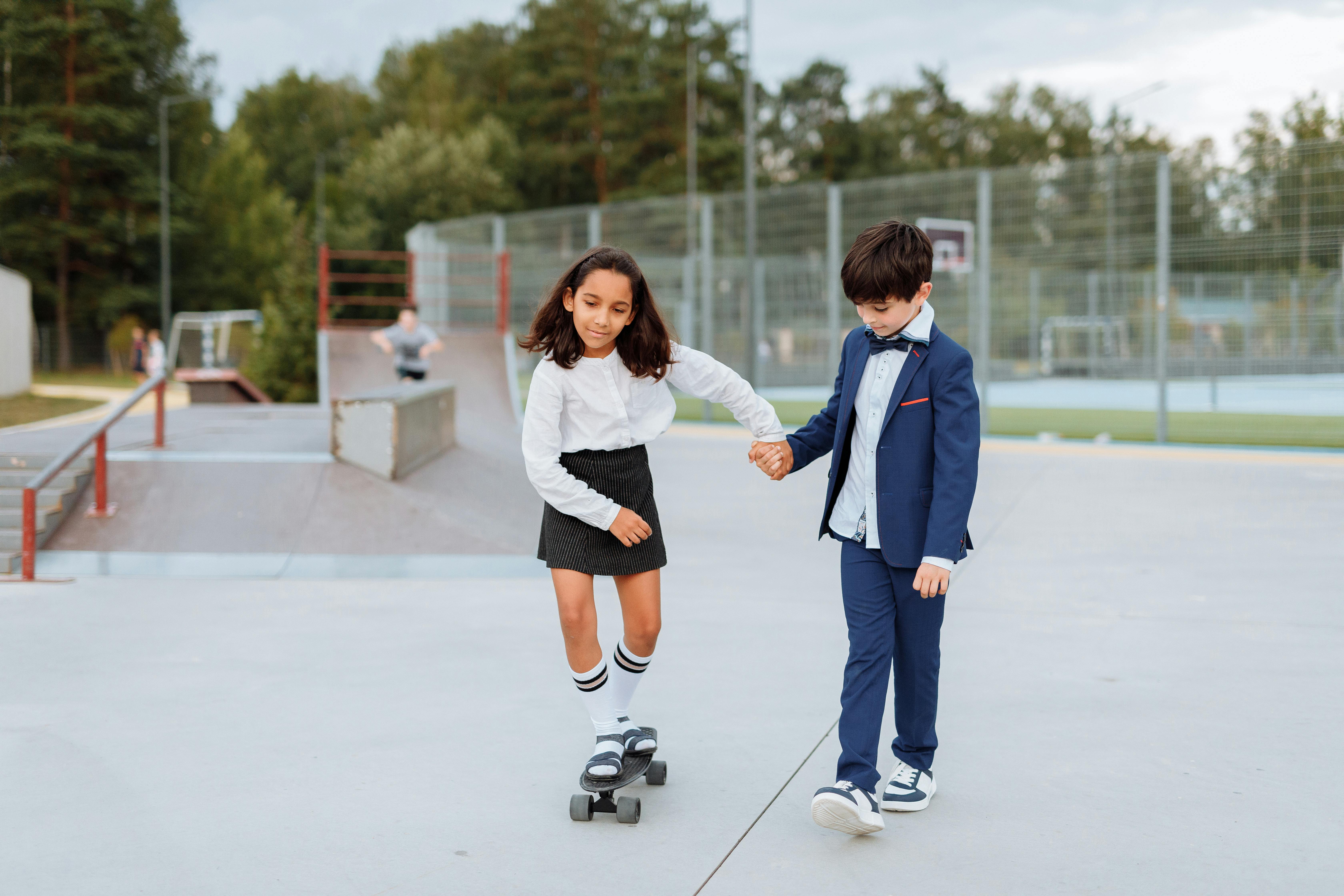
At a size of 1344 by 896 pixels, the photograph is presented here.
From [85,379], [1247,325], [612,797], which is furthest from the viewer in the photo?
[85,379]

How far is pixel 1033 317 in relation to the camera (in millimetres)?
15555

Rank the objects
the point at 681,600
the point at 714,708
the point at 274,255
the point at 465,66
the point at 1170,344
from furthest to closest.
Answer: the point at 465,66 < the point at 274,255 < the point at 1170,344 < the point at 681,600 < the point at 714,708

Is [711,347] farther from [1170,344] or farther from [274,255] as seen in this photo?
[274,255]

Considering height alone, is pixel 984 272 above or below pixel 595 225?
below

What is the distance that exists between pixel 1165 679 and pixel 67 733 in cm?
397

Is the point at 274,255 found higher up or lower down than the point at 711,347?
higher up

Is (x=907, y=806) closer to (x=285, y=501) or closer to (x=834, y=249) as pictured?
(x=285, y=501)

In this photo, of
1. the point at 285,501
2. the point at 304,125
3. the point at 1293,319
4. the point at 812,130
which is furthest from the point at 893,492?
the point at 304,125

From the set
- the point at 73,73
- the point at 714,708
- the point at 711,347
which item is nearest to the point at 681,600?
the point at 714,708

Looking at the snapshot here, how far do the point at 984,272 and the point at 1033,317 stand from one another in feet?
3.03

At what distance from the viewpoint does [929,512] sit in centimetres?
306

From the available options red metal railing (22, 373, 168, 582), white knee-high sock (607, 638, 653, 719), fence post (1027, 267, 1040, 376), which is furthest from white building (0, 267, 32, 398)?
white knee-high sock (607, 638, 653, 719)

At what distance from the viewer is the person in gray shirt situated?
1297 centimetres

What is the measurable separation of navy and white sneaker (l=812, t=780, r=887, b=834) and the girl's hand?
2.66 feet
